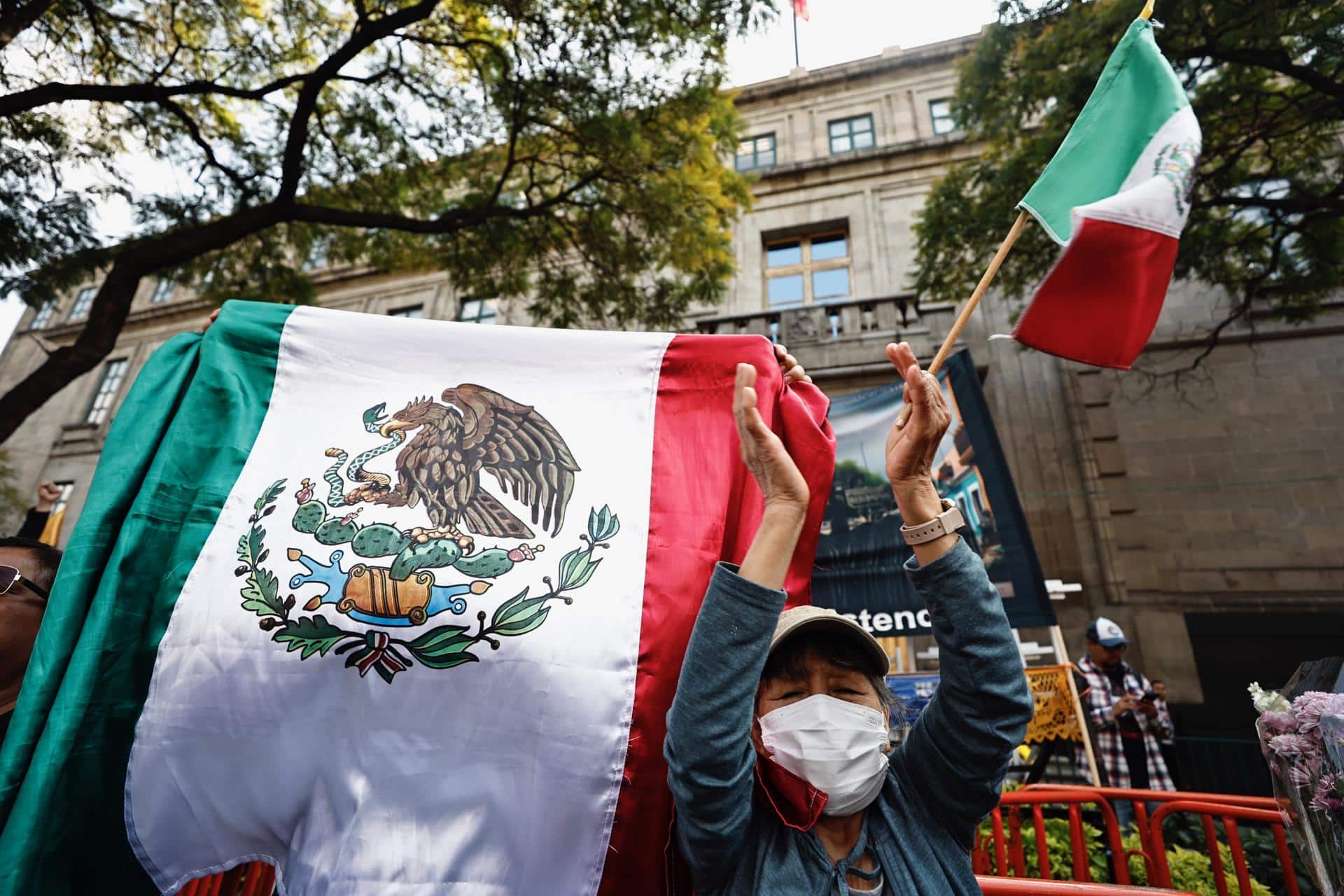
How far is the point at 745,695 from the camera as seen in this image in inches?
53.9

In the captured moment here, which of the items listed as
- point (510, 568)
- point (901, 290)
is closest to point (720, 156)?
point (901, 290)

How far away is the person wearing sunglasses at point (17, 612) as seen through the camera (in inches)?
75.4

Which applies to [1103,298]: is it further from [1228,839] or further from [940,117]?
[940,117]

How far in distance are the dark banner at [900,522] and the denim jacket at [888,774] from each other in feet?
11.4

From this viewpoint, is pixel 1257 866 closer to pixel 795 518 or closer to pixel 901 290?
pixel 795 518

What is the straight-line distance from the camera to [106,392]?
619 inches

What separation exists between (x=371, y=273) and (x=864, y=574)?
13.6 metres

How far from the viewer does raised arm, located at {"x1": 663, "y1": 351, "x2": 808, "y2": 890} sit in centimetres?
133

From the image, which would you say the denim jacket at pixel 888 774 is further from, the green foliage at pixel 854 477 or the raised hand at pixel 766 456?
the green foliage at pixel 854 477

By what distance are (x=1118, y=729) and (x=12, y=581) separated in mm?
6342

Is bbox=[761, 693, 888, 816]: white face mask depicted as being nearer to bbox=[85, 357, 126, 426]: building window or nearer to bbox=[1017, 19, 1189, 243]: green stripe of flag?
bbox=[1017, 19, 1189, 243]: green stripe of flag

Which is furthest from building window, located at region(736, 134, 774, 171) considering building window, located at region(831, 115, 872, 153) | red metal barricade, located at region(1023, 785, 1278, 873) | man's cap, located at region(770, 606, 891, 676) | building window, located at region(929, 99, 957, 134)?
man's cap, located at region(770, 606, 891, 676)

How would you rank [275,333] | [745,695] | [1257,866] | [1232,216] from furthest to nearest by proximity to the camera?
[1232,216], [1257,866], [275,333], [745,695]

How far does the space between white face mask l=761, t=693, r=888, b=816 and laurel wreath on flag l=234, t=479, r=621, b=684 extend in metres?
0.63
